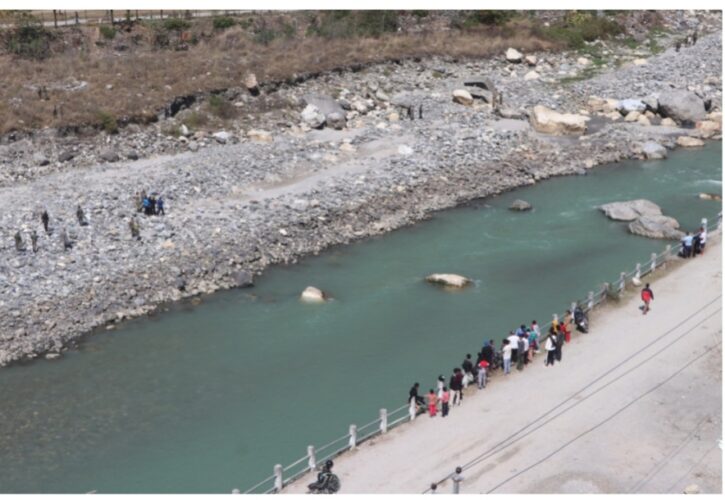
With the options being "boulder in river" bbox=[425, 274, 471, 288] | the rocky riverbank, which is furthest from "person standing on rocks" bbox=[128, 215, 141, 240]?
"boulder in river" bbox=[425, 274, 471, 288]

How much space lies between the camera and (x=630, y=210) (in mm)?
43844

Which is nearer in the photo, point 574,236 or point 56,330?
point 56,330

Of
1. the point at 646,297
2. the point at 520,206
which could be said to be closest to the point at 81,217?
the point at 520,206

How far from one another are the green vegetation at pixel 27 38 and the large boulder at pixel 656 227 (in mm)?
36059

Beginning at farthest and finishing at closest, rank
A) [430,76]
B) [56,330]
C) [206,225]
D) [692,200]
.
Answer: [430,76], [692,200], [206,225], [56,330]

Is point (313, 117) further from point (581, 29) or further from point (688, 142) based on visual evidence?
point (581, 29)

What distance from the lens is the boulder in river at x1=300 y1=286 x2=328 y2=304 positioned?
119 feet

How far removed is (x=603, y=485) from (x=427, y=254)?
19338 mm

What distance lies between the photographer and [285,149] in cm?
4972

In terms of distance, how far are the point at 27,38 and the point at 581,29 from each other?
132ft

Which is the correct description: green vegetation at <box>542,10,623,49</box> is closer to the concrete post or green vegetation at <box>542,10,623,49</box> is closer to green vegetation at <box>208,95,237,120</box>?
green vegetation at <box>208,95,237,120</box>

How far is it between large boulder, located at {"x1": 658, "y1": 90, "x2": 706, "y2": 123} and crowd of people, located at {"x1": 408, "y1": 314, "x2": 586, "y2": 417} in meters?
31.9

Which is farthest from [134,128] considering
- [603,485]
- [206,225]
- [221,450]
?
[603,485]

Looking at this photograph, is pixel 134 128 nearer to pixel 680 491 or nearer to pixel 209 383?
pixel 209 383
